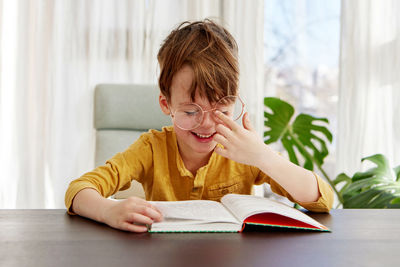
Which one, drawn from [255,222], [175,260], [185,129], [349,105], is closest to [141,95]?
[185,129]

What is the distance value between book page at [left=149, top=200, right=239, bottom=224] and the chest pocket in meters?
0.32

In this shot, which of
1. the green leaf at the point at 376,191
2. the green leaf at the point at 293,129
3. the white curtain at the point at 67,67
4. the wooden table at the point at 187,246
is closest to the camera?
the wooden table at the point at 187,246

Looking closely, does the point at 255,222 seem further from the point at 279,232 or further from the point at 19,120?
the point at 19,120

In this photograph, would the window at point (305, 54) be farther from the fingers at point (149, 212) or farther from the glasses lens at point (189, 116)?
the fingers at point (149, 212)

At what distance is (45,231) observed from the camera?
738 mm

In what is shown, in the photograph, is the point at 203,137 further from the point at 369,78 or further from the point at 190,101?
the point at 369,78

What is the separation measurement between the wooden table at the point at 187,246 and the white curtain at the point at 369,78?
81.6 inches

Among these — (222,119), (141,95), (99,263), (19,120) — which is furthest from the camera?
(19,120)

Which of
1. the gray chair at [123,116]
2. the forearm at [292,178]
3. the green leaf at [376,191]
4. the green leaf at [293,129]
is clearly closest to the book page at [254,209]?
the forearm at [292,178]

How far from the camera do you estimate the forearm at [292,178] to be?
0.98 metres

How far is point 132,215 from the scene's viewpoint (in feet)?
2.44

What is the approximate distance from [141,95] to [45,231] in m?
1.07

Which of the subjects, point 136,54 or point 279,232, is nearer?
point 279,232

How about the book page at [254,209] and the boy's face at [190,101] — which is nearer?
the book page at [254,209]
